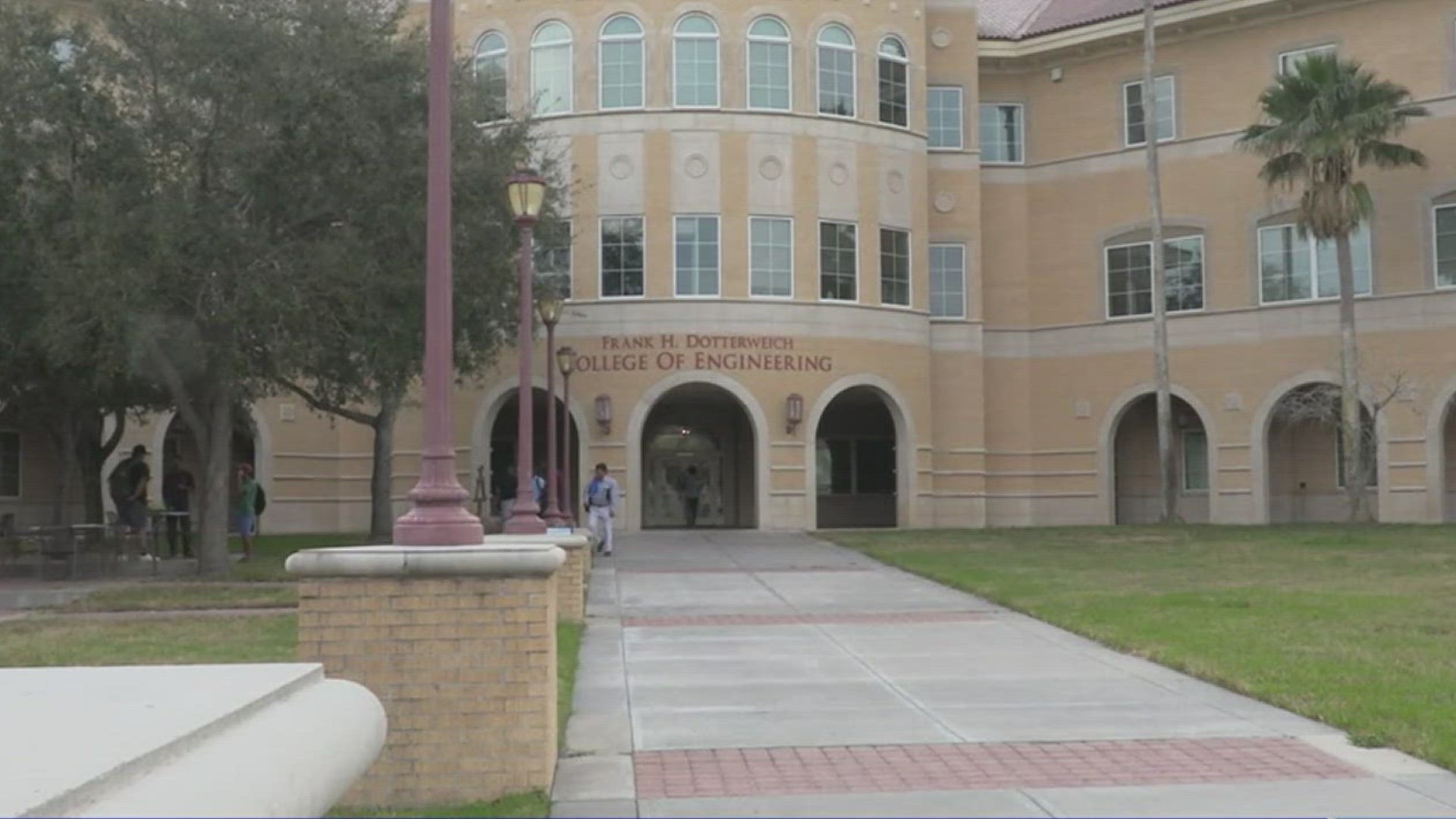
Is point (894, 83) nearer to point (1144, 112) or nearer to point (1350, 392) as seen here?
point (1144, 112)

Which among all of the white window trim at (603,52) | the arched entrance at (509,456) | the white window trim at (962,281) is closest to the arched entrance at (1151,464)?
the white window trim at (962,281)

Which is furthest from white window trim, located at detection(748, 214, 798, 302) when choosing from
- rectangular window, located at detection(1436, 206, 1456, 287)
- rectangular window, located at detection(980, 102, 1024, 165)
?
rectangular window, located at detection(1436, 206, 1456, 287)

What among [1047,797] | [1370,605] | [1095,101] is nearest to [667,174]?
[1095,101]

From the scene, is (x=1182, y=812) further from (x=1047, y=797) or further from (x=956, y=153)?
(x=956, y=153)

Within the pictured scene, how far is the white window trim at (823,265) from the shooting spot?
36594mm

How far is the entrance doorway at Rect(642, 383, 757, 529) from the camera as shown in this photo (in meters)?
41.5

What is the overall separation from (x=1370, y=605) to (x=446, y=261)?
12121mm

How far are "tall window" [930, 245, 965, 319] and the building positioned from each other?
82 mm

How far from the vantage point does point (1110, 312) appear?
40250 mm

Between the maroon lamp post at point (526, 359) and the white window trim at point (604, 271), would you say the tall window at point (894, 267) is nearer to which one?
the white window trim at point (604, 271)

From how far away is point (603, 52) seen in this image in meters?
36.5

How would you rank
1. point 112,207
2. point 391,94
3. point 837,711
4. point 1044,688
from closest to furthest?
point 837,711 → point 1044,688 → point 112,207 → point 391,94

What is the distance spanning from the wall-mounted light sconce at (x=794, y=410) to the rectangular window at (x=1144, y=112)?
442 inches

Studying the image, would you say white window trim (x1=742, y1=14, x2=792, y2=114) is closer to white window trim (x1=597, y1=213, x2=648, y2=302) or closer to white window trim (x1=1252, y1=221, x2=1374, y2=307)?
white window trim (x1=597, y1=213, x2=648, y2=302)
